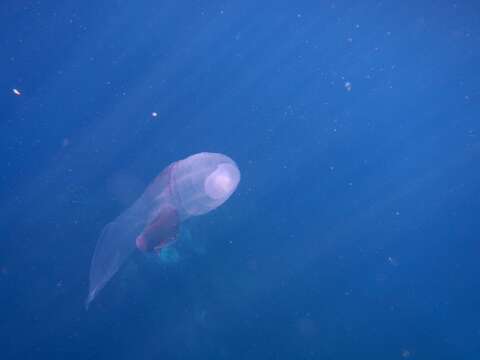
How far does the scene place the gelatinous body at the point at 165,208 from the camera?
5363 mm

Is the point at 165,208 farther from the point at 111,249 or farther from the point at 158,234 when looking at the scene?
the point at 111,249

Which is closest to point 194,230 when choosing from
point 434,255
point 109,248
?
point 109,248

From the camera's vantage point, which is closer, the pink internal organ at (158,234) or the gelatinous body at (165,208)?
the pink internal organ at (158,234)

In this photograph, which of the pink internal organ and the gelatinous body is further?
the gelatinous body

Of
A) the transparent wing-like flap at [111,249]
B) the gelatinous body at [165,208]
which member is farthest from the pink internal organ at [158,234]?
the transparent wing-like flap at [111,249]

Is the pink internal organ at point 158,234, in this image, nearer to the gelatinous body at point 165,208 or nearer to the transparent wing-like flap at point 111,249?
the gelatinous body at point 165,208

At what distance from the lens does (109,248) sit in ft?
18.8

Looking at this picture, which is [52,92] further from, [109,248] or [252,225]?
[252,225]

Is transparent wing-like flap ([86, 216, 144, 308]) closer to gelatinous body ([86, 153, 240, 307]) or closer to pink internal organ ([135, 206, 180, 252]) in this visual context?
gelatinous body ([86, 153, 240, 307])

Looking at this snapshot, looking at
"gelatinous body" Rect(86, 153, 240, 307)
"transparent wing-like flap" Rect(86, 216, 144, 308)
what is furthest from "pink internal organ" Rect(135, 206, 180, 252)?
"transparent wing-like flap" Rect(86, 216, 144, 308)

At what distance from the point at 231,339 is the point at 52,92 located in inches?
183

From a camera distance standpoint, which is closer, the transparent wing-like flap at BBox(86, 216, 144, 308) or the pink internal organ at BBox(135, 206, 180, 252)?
the pink internal organ at BBox(135, 206, 180, 252)

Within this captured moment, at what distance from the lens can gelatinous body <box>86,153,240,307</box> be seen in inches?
211

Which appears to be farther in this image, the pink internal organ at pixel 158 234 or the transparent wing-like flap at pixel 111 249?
the transparent wing-like flap at pixel 111 249
